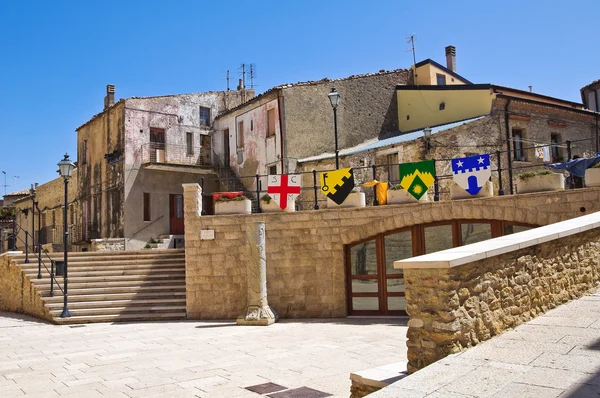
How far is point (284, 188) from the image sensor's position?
12.9 metres

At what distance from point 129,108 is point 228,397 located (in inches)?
751

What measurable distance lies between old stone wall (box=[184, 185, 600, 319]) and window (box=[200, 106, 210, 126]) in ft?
39.0

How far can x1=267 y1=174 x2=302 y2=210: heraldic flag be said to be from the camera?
509 inches

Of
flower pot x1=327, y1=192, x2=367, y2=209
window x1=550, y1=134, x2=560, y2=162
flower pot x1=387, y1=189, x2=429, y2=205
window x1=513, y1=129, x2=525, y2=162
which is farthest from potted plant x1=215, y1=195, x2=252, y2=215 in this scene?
window x1=550, y1=134, x2=560, y2=162

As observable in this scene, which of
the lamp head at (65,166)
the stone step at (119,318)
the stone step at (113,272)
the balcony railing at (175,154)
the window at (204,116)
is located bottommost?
the stone step at (119,318)

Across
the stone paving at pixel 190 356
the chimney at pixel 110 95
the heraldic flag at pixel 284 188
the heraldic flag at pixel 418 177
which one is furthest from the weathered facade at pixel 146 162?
the heraldic flag at pixel 418 177

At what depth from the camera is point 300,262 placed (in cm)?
1277

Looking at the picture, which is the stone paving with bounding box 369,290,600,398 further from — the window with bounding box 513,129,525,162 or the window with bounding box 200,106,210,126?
the window with bounding box 200,106,210,126

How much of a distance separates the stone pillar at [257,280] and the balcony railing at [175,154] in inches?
475

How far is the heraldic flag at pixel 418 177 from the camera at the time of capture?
11695 mm

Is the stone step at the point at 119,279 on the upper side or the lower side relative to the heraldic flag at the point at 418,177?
lower

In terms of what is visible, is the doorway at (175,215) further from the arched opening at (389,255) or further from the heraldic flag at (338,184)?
the arched opening at (389,255)

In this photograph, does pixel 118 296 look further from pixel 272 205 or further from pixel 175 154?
pixel 175 154

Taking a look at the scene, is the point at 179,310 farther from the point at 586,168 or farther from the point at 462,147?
the point at 462,147
